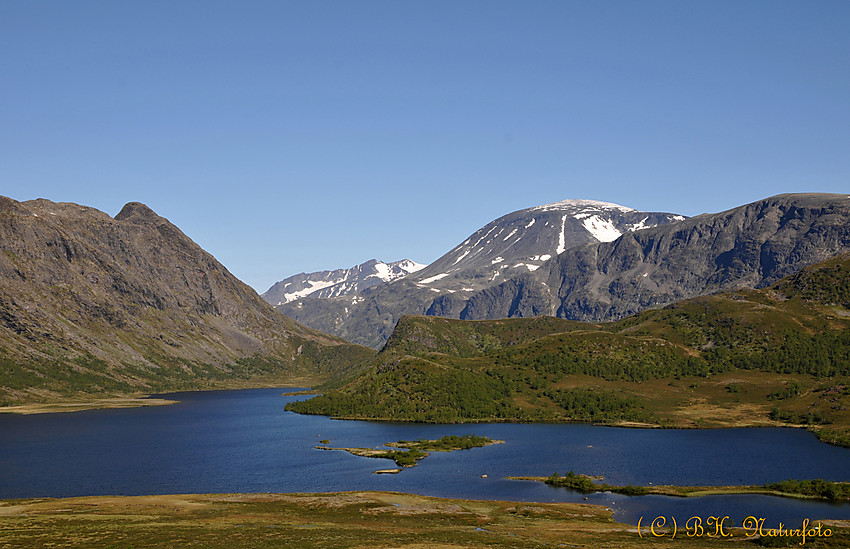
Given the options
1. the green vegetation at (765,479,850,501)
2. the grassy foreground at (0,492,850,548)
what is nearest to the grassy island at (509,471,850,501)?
the green vegetation at (765,479,850,501)

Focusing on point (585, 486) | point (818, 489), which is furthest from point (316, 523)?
point (818, 489)

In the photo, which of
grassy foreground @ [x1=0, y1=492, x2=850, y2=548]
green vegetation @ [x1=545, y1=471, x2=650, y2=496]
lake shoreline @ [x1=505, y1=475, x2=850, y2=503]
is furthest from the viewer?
green vegetation @ [x1=545, y1=471, x2=650, y2=496]

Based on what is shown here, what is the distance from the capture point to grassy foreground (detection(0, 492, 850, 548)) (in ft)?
339

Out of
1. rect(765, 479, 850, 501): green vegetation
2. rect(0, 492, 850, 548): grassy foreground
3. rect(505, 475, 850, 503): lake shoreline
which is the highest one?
rect(0, 492, 850, 548): grassy foreground

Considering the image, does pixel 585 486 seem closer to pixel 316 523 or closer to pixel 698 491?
pixel 698 491

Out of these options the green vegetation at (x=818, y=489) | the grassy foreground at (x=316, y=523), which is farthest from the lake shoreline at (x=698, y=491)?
the grassy foreground at (x=316, y=523)

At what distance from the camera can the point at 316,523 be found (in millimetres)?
120438

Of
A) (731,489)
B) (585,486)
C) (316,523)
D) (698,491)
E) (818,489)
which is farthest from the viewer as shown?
(585,486)

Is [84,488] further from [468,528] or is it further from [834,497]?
[834,497]

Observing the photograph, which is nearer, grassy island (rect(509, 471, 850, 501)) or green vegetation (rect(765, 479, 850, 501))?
green vegetation (rect(765, 479, 850, 501))

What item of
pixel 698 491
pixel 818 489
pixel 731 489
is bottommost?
pixel 731 489

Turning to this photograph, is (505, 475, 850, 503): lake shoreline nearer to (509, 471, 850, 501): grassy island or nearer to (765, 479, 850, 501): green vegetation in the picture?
(509, 471, 850, 501): grassy island

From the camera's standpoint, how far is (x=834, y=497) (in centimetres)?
13950

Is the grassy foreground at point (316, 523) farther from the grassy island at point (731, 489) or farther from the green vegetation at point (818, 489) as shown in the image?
the green vegetation at point (818, 489)
